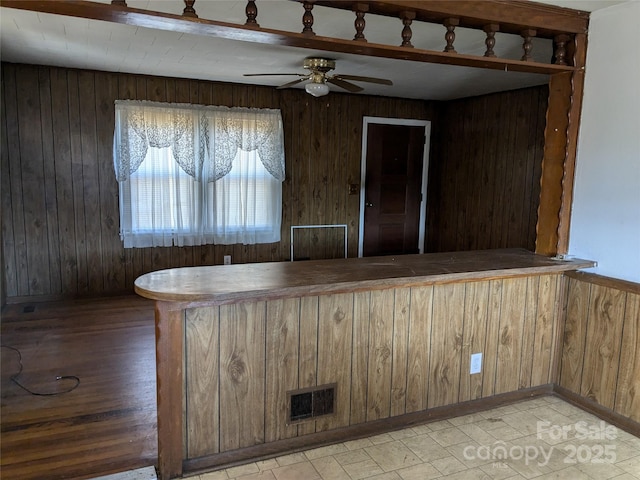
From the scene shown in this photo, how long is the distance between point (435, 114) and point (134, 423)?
5.06 m

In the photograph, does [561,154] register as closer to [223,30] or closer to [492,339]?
[492,339]

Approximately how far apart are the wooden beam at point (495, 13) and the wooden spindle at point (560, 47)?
0.04 metres

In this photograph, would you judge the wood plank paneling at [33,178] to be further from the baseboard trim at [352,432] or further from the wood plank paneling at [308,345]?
the wood plank paneling at [308,345]

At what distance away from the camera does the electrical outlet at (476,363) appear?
8.66 ft

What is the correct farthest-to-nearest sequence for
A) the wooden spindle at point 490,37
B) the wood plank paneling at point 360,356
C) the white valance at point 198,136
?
the white valance at point 198,136, the wooden spindle at point 490,37, the wood plank paneling at point 360,356

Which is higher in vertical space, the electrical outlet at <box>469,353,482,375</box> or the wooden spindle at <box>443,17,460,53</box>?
the wooden spindle at <box>443,17,460,53</box>

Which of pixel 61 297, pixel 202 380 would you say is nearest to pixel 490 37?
pixel 202 380

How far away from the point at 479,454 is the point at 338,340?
2.89ft

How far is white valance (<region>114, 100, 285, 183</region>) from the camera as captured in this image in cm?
455

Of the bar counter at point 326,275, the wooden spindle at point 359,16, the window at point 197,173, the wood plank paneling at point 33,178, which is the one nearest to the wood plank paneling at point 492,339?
the bar counter at point 326,275

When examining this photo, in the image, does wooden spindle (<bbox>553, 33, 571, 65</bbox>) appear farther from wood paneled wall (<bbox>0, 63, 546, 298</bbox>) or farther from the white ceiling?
wood paneled wall (<bbox>0, 63, 546, 298</bbox>)

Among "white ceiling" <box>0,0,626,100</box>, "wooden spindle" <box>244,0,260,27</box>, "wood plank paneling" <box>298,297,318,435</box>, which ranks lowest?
"wood plank paneling" <box>298,297,318,435</box>

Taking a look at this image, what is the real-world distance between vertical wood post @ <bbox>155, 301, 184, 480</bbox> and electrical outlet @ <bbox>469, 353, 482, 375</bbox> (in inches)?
62.4

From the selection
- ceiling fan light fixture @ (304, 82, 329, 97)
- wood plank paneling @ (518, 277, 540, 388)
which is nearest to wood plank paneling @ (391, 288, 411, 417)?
wood plank paneling @ (518, 277, 540, 388)
